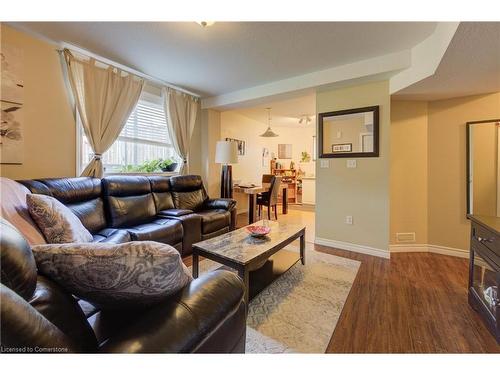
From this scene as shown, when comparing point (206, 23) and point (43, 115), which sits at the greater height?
point (206, 23)

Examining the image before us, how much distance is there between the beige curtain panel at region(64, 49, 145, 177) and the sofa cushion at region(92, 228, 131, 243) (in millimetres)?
908

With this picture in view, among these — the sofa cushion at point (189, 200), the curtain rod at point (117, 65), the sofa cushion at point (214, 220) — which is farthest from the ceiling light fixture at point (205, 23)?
the sofa cushion at point (189, 200)

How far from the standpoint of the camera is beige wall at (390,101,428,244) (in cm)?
299

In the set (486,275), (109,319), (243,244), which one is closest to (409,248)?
(486,275)

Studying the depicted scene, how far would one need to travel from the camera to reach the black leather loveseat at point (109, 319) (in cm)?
52

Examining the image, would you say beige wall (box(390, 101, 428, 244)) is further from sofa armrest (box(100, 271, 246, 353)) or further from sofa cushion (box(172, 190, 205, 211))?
sofa armrest (box(100, 271, 246, 353))

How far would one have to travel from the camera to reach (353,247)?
10.1 feet

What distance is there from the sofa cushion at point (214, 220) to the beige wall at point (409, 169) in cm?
227

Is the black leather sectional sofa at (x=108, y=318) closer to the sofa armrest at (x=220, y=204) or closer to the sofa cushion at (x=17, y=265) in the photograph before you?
the sofa cushion at (x=17, y=265)

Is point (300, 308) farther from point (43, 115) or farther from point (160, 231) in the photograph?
point (43, 115)

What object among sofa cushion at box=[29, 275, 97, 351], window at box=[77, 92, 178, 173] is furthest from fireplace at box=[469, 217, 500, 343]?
window at box=[77, 92, 178, 173]

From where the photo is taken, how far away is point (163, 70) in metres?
3.05

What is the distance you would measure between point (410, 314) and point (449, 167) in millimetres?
2167
